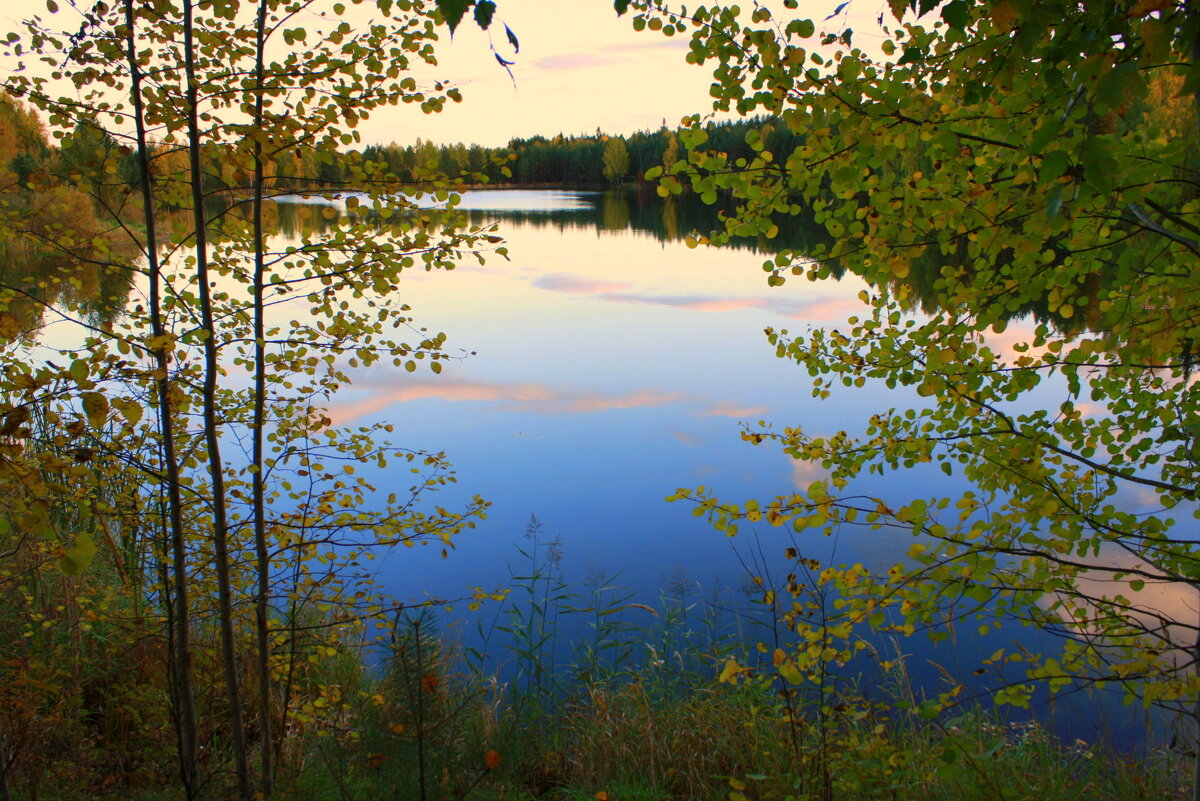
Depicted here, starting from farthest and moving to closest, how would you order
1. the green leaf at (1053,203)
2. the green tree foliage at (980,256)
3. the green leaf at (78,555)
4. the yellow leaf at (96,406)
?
the green tree foliage at (980,256) < the yellow leaf at (96,406) < the green leaf at (78,555) < the green leaf at (1053,203)

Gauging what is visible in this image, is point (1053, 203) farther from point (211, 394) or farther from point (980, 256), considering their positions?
point (211, 394)

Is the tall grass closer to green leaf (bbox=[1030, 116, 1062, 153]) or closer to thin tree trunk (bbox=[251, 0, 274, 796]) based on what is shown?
thin tree trunk (bbox=[251, 0, 274, 796])

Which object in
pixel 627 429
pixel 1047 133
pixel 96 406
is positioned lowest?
pixel 627 429

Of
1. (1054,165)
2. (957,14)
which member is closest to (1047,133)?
(1054,165)

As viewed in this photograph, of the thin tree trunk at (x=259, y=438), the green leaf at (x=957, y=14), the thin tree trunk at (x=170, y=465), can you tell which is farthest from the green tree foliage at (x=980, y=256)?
the thin tree trunk at (x=170, y=465)

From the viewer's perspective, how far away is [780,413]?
34.0 ft

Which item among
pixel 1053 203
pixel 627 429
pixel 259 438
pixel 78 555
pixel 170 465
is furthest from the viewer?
pixel 627 429

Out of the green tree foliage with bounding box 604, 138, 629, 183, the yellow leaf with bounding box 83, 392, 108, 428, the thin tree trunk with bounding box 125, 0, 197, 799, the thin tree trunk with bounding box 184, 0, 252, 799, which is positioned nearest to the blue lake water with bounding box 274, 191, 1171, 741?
the thin tree trunk with bounding box 184, 0, 252, 799

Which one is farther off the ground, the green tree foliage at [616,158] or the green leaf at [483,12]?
the green tree foliage at [616,158]

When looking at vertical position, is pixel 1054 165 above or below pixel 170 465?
above

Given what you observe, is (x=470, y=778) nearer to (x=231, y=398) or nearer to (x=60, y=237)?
(x=231, y=398)

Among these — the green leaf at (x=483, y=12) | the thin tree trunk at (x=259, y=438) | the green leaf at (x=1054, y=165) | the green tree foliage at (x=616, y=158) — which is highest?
the green tree foliage at (x=616, y=158)

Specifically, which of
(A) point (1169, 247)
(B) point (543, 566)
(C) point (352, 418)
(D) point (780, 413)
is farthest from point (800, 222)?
(A) point (1169, 247)

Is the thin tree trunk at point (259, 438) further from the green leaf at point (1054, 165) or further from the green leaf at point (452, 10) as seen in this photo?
the green leaf at point (1054, 165)
